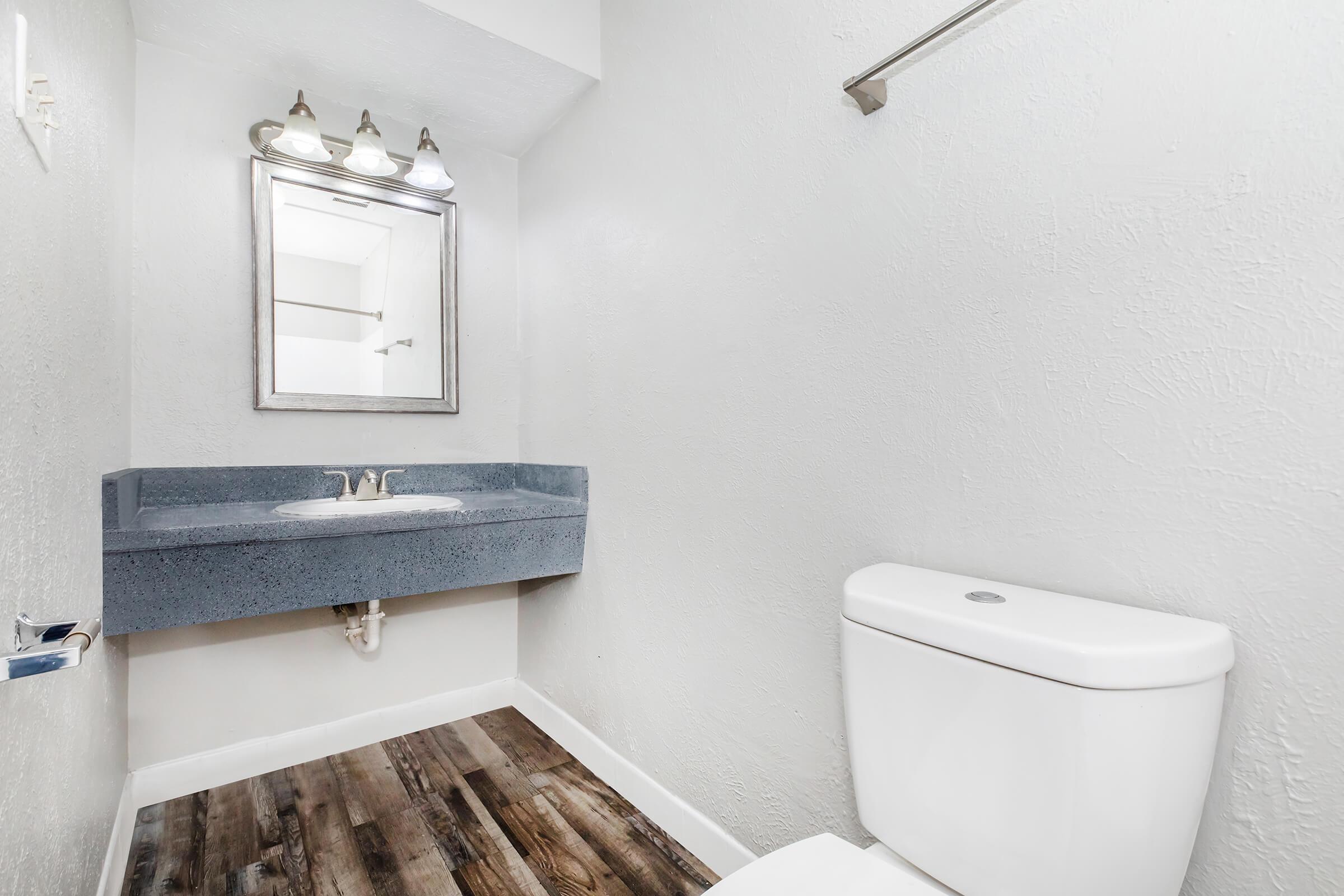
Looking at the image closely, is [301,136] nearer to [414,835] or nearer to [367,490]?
[367,490]

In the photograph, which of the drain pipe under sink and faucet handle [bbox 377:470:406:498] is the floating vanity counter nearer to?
faucet handle [bbox 377:470:406:498]

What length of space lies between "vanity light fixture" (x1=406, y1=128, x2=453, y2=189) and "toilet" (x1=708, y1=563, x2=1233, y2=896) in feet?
5.88

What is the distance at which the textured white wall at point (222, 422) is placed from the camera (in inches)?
65.6

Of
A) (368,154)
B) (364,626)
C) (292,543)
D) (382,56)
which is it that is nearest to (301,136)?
(368,154)

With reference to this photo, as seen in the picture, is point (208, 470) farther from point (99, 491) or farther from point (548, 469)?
point (548, 469)

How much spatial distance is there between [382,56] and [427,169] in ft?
1.02

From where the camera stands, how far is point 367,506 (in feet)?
5.89

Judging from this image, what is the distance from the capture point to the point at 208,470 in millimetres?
1725

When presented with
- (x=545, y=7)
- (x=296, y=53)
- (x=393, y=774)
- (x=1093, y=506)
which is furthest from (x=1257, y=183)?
(x=393, y=774)

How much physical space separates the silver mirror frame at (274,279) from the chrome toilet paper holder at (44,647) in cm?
123

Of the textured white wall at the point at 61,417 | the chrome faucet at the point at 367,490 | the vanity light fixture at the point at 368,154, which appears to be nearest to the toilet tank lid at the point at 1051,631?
the textured white wall at the point at 61,417

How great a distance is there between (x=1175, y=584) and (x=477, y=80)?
6.52 ft

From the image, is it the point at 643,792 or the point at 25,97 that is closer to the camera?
the point at 25,97

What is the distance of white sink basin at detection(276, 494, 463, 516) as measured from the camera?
1.60 m
